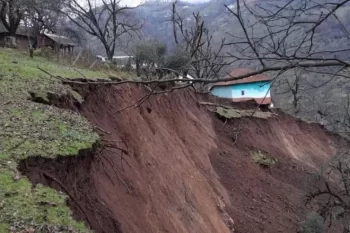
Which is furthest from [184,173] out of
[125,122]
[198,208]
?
[125,122]

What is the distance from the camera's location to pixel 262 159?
75.3 ft

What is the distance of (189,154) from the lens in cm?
1783

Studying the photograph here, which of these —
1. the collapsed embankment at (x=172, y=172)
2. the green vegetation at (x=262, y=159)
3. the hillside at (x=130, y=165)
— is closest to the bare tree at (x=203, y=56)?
the collapsed embankment at (x=172, y=172)

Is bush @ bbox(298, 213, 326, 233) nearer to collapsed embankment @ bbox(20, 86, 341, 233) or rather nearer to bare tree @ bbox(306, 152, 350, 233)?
bare tree @ bbox(306, 152, 350, 233)

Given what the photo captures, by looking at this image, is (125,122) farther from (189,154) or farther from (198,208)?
(189,154)

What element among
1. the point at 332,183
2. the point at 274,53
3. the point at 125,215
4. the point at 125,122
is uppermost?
the point at 274,53

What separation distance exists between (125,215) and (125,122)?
449cm

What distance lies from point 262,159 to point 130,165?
1222 centimetres

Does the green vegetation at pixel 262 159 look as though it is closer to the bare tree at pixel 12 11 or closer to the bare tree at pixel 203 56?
the bare tree at pixel 203 56

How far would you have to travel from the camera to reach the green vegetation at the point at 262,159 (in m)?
22.4

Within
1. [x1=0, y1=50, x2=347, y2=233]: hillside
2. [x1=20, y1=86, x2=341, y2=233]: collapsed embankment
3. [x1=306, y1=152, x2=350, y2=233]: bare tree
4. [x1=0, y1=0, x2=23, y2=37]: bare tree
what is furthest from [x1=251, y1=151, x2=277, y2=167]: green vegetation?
[x1=0, y1=0, x2=23, y2=37]: bare tree

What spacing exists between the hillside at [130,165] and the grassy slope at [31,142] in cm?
2

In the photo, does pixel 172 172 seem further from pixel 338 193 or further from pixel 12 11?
pixel 12 11

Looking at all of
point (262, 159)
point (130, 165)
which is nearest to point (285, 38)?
point (130, 165)
